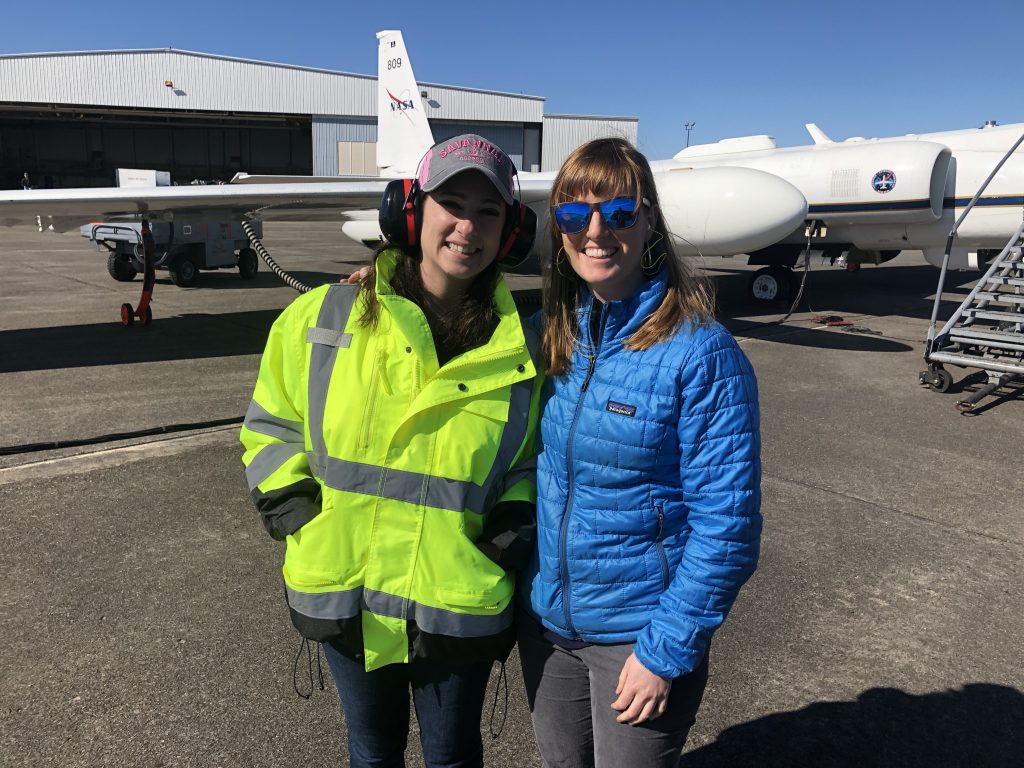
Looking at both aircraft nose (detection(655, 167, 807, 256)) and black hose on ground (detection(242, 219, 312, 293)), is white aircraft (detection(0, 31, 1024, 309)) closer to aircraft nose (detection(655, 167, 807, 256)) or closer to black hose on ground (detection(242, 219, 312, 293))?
aircraft nose (detection(655, 167, 807, 256))

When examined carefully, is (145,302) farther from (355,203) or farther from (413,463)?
(413,463)

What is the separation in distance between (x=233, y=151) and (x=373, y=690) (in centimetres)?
6226

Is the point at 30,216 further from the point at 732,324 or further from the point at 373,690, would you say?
the point at 732,324

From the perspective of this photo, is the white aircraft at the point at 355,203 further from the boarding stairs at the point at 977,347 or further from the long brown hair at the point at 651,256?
the long brown hair at the point at 651,256

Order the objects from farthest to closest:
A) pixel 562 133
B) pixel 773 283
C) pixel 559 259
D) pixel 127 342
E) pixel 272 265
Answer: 1. pixel 562 133
2. pixel 773 283
3. pixel 272 265
4. pixel 127 342
5. pixel 559 259

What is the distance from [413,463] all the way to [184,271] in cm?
1362

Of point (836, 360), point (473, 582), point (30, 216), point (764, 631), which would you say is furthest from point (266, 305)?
point (473, 582)

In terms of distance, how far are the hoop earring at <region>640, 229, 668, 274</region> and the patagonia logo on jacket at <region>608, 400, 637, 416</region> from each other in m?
0.35

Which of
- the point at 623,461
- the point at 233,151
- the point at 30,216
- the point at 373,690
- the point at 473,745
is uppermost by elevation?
the point at 233,151

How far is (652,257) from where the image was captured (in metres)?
1.78

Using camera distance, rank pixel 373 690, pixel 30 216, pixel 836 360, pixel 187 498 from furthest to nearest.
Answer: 1. pixel 836 360
2. pixel 30 216
3. pixel 187 498
4. pixel 373 690

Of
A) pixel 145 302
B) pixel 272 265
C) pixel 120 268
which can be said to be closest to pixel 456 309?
pixel 272 265

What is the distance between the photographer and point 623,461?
164 cm

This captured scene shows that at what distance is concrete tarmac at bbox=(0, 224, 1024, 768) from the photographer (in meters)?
2.61
